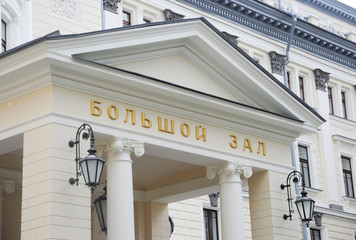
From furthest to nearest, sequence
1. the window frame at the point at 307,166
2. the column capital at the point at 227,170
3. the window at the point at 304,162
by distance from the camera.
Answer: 1. the window at the point at 304,162
2. the window frame at the point at 307,166
3. the column capital at the point at 227,170

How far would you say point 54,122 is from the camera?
1484 centimetres

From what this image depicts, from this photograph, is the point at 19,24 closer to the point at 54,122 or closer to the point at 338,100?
the point at 54,122

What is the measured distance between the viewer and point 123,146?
15820 mm

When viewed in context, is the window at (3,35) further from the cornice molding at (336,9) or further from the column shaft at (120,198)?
the cornice molding at (336,9)

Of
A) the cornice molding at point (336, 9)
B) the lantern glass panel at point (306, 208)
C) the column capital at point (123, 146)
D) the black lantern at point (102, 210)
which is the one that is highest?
the cornice molding at point (336, 9)

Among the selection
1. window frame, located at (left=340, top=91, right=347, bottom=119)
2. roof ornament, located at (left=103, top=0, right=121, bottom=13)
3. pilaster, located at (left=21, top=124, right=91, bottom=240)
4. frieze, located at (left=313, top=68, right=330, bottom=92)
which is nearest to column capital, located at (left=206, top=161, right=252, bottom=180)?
pilaster, located at (left=21, top=124, right=91, bottom=240)

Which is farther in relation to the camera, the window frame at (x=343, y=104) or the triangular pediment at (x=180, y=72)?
the window frame at (x=343, y=104)

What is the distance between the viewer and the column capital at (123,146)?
1574 centimetres

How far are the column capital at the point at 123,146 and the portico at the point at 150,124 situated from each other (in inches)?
0.8

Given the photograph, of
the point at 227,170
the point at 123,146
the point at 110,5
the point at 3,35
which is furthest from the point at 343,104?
the point at 123,146

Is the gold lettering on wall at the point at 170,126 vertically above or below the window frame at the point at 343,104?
below

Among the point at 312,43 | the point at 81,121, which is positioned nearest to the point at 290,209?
the point at 81,121

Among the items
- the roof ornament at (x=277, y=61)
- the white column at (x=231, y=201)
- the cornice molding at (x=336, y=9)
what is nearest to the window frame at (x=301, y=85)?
the roof ornament at (x=277, y=61)

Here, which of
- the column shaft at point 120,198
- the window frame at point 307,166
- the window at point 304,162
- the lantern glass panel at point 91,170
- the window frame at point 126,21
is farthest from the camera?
the window at point 304,162
